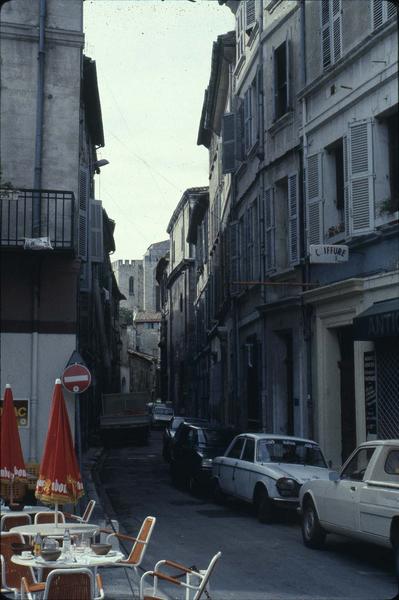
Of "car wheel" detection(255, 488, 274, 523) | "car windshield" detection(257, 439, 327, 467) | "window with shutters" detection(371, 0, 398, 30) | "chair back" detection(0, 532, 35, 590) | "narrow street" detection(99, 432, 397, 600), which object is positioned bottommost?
"narrow street" detection(99, 432, 397, 600)

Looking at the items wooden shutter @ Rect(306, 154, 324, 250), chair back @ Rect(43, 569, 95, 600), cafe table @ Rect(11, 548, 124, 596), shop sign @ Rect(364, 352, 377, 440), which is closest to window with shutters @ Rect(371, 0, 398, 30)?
wooden shutter @ Rect(306, 154, 324, 250)

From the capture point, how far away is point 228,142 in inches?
1039

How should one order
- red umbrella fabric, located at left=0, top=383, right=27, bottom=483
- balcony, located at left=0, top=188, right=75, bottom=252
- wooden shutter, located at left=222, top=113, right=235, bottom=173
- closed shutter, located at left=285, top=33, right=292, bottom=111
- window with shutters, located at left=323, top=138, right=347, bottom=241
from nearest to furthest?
1. red umbrella fabric, located at left=0, top=383, right=27, bottom=483
2. balcony, located at left=0, top=188, right=75, bottom=252
3. window with shutters, located at left=323, top=138, right=347, bottom=241
4. closed shutter, located at left=285, top=33, right=292, bottom=111
5. wooden shutter, located at left=222, top=113, right=235, bottom=173

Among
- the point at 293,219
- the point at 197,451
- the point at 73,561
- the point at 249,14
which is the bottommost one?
the point at 73,561

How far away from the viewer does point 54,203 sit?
666 inches

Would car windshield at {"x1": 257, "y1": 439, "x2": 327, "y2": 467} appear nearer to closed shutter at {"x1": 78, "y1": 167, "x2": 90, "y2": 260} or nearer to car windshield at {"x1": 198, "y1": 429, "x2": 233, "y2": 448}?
car windshield at {"x1": 198, "y1": 429, "x2": 233, "y2": 448}

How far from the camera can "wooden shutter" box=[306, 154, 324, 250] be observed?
18422 mm

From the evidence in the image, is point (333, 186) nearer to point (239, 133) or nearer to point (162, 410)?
point (239, 133)

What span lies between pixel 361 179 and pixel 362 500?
25.8ft

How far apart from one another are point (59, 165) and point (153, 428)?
3723 centimetres

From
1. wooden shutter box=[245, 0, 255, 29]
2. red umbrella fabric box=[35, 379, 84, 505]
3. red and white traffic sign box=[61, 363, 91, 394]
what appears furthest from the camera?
wooden shutter box=[245, 0, 255, 29]

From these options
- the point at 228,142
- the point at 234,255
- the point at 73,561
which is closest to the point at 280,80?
the point at 228,142

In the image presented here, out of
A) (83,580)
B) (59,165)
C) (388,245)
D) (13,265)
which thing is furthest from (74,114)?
(83,580)

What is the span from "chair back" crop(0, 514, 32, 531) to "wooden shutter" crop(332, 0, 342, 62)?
38.9ft
